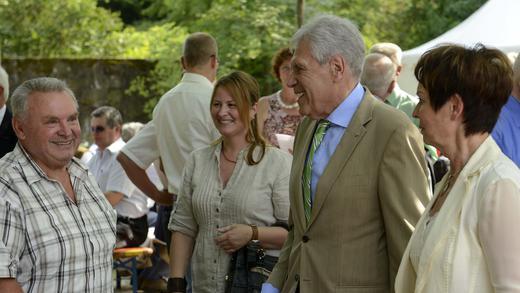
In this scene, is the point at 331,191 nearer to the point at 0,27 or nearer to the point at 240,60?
the point at 240,60

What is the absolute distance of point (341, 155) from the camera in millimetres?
3721

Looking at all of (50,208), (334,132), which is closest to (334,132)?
(334,132)

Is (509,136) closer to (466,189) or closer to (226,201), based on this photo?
(226,201)

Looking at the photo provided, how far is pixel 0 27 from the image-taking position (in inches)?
806

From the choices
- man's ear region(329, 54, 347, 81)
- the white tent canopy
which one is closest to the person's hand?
man's ear region(329, 54, 347, 81)

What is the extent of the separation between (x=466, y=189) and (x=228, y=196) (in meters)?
2.23

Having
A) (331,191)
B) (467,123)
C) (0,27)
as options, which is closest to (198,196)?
(331,191)

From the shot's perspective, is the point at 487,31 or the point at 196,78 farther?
the point at 487,31

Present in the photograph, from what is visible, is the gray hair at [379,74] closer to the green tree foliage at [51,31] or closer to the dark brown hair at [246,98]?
the dark brown hair at [246,98]

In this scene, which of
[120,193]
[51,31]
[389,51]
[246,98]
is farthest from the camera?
[51,31]

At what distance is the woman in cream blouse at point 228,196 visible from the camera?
509cm

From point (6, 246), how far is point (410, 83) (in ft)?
22.0

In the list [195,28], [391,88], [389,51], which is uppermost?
[389,51]

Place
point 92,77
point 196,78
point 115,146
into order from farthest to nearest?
point 92,77, point 115,146, point 196,78
